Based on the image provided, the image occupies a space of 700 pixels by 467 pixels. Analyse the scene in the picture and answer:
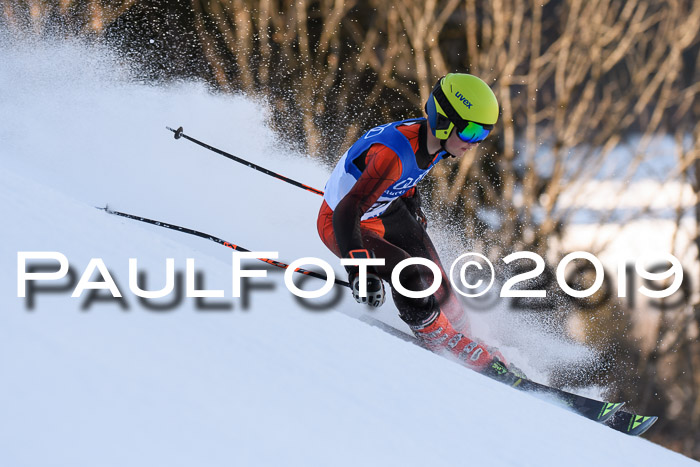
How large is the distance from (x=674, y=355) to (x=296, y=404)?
30.4 feet

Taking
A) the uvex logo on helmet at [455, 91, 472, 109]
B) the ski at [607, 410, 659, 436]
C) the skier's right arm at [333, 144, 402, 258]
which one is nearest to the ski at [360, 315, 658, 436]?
the ski at [607, 410, 659, 436]

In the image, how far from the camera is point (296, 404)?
3.73ft

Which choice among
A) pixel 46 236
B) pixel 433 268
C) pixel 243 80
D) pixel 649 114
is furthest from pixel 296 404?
pixel 649 114

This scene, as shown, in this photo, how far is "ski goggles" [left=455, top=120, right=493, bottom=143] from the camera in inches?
84.8

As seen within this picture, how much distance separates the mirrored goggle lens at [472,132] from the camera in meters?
2.16

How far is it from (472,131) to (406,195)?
0.70 metres

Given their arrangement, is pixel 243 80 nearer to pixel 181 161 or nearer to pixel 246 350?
pixel 181 161

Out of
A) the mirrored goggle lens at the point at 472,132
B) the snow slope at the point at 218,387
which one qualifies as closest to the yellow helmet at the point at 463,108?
the mirrored goggle lens at the point at 472,132

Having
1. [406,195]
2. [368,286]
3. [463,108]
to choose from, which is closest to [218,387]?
[368,286]

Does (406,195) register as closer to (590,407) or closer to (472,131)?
(472,131)

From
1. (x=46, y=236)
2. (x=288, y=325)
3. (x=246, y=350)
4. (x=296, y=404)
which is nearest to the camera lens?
(x=296, y=404)

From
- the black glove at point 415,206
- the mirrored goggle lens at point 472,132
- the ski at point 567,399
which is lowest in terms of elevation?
the ski at point 567,399

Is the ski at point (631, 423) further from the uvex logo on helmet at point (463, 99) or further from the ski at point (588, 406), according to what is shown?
the uvex logo on helmet at point (463, 99)

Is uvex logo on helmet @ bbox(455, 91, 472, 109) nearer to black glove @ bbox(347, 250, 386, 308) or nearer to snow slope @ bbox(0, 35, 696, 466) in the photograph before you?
black glove @ bbox(347, 250, 386, 308)
